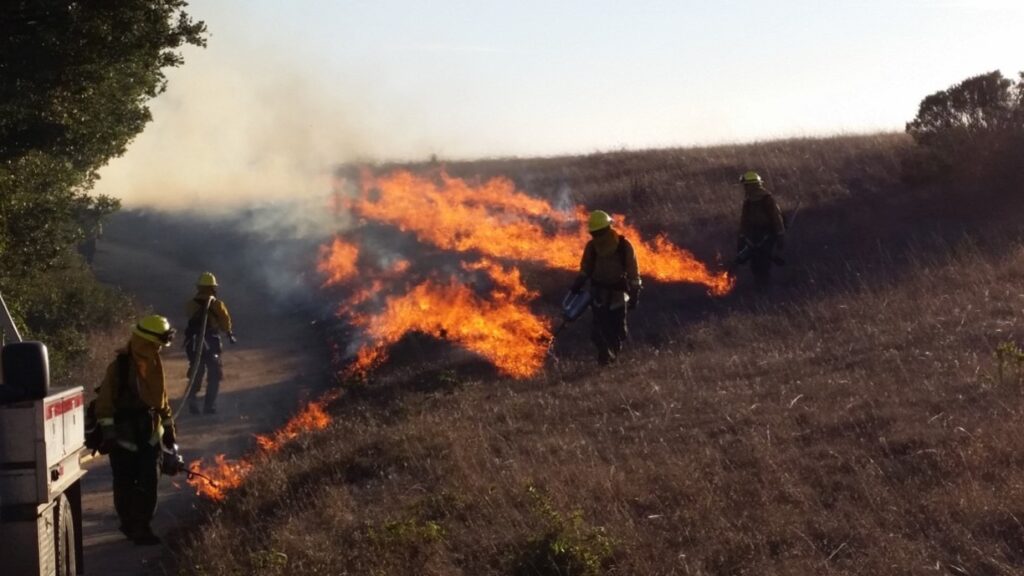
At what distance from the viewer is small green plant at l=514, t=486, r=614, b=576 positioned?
23.7 ft

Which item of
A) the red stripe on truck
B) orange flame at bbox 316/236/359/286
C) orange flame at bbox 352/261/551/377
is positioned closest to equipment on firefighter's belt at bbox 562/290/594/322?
orange flame at bbox 352/261/551/377

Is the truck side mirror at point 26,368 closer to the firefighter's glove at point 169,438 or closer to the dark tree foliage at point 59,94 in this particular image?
the firefighter's glove at point 169,438

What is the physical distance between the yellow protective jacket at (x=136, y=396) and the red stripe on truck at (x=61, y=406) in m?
1.70

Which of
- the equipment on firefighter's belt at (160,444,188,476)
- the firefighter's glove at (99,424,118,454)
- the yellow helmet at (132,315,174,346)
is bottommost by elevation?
the equipment on firefighter's belt at (160,444,188,476)

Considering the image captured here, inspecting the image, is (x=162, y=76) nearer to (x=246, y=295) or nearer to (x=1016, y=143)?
(x=246, y=295)

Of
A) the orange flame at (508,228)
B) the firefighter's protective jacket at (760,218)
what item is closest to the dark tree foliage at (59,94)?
the orange flame at (508,228)

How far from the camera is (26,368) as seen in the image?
6.53 meters

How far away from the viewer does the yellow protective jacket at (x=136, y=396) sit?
983 centimetres

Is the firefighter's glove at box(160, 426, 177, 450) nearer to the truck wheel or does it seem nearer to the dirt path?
the dirt path

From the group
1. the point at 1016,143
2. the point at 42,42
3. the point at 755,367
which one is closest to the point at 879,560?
the point at 755,367

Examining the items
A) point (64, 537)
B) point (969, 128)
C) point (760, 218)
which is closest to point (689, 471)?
point (64, 537)

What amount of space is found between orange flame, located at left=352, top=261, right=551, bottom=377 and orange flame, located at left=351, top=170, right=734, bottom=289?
1.32 meters

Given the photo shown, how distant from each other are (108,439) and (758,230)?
40.4 ft

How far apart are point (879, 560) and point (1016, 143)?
18.0 metres
